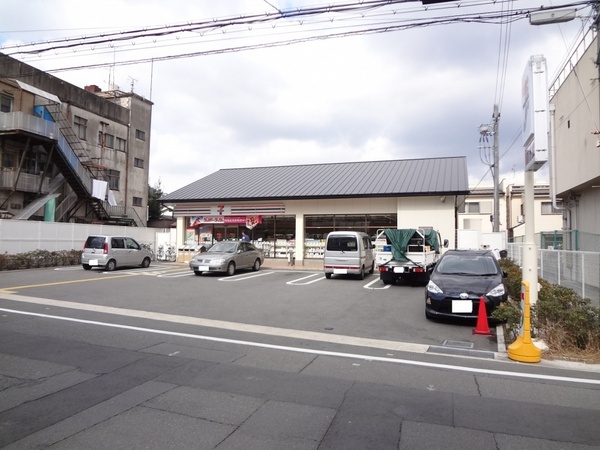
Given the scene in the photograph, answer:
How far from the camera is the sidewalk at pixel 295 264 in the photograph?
24.0m

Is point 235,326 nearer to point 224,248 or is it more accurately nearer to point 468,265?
point 468,265

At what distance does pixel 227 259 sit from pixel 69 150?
18.5 meters

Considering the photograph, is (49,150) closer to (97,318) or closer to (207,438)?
(97,318)

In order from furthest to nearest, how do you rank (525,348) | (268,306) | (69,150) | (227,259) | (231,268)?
1. (69,150)
2. (231,268)
3. (227,259)
4. (268,306)
5. (525,348)

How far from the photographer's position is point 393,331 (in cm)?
877

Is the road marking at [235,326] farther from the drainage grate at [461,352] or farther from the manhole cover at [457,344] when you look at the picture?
the manhole cover at [457,344]

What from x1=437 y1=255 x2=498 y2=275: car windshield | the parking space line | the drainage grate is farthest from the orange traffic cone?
the parking space line

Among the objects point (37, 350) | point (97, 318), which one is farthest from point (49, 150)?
point (37, 350)

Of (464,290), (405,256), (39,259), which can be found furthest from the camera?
(39,259)

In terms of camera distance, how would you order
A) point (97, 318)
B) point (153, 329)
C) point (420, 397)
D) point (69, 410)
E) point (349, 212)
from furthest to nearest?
point (349, 212) → point (97, 318) → point (153, 329) → point (420, 397) → point (69, 410)

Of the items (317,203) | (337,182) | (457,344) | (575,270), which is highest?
(337,182)

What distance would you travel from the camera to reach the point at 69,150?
3008 centimetres

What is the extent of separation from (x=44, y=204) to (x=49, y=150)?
3.62m

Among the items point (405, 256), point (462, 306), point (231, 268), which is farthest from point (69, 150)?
point (462, 306)
